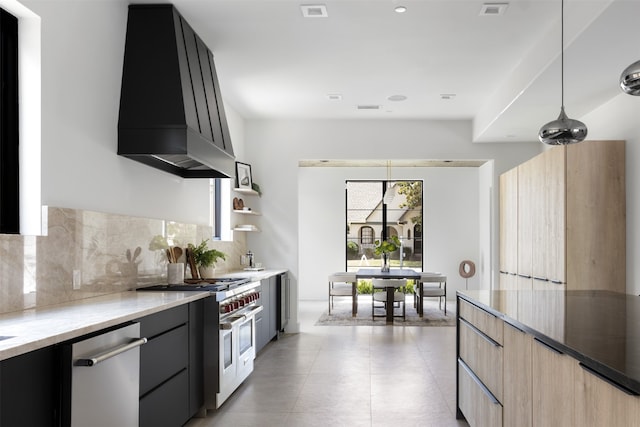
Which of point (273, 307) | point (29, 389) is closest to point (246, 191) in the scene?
point (273, 307)

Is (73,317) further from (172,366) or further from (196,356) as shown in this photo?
(196,356)

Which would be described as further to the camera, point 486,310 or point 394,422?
point 394,422

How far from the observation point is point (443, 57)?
5.12m

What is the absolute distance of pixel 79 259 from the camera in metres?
3.24

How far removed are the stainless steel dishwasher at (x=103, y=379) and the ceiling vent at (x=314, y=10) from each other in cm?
255

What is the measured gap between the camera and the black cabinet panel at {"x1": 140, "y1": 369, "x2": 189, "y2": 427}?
9.27 feet

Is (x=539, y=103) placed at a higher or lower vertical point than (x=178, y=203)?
higher

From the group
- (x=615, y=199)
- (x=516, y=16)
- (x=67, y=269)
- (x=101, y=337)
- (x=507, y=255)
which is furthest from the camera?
(x=507, y=255)

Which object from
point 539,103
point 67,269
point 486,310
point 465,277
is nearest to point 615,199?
point 539,103

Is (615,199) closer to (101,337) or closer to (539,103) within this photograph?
(539,103)

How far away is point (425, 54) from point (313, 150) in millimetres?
2956

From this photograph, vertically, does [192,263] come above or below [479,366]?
above

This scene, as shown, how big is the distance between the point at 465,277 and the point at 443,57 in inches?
267

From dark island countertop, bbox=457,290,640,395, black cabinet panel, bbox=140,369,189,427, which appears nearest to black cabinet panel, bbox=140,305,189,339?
black cabinet panel, bbox=140,369,189,427
